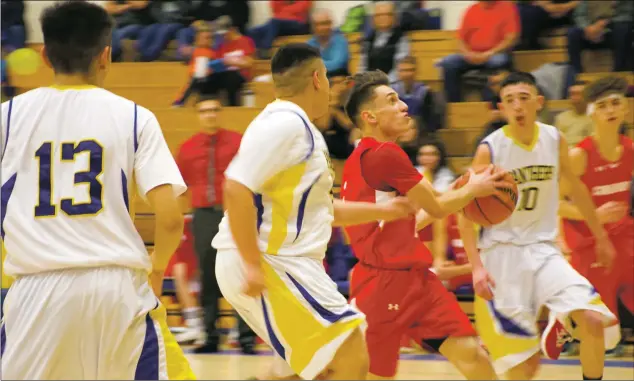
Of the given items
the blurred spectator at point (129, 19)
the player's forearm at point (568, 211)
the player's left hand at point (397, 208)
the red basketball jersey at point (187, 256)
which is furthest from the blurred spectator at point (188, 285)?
the blurred spectator at point (129, 19)

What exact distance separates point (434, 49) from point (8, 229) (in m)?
7.86

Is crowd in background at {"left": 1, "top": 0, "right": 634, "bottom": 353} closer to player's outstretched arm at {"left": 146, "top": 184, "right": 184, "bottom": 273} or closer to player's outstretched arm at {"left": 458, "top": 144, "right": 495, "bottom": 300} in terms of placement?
player's outstretched arm at {"left": 458, "top": 144, "right": 495, "bottom": 300}

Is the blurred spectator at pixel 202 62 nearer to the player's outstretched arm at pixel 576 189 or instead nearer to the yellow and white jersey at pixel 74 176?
the player's outstretched arm at pixel 576 189

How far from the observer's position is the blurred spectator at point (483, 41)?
956 centimetres

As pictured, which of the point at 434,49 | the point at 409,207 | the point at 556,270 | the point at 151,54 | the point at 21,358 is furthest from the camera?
the point at 151,54

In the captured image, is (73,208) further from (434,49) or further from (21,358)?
(434,49)

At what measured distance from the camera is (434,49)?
34.8 feet

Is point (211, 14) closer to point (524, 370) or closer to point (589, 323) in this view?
point (524, 370)

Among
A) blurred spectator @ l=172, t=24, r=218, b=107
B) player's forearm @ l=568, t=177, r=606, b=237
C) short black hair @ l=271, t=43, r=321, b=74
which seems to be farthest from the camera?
blurred spectator @ l=172, t=24, r=218, b=107

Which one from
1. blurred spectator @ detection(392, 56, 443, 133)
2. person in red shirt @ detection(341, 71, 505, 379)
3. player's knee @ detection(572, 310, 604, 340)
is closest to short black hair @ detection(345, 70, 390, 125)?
person in red shirt @ detection(341, 71, 505, 379)

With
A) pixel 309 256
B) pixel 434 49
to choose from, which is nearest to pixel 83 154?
pixel 309 256

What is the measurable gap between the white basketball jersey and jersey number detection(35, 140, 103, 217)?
2.93 metres

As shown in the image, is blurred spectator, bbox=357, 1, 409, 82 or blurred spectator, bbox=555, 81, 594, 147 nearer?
blurred spectator, bbox=555, 81, 594, 147

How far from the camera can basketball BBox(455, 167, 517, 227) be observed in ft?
15.8
